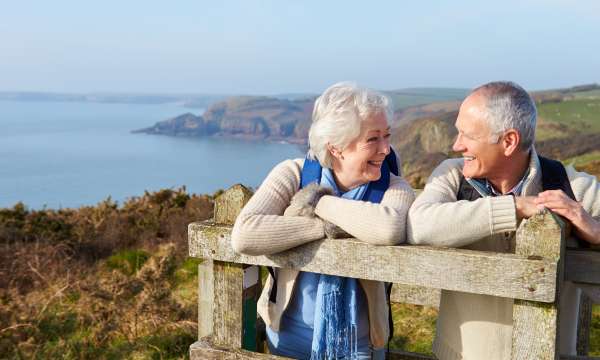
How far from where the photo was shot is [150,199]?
14.1m

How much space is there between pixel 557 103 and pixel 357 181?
94.8 ft

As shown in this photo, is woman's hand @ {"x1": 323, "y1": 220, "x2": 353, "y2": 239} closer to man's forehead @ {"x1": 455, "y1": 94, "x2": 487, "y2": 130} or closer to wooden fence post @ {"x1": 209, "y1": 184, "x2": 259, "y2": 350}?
wooden fence post @ {"x1": 209, "y1": 184, "x2": 259, "y2": 350}

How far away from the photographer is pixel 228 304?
10.2ft

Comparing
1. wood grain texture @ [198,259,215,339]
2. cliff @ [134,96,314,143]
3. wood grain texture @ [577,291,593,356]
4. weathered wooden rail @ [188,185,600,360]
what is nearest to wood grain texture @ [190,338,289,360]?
weathered wooden rail @ [188,185,600,360]

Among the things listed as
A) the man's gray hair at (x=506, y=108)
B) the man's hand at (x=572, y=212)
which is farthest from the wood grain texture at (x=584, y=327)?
the man's gray hair at (x=506, y=108)

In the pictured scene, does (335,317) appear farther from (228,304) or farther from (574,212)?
(574,212)

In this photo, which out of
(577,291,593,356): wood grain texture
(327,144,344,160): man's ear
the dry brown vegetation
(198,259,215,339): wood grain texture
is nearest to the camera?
(327,144,344,160): man's ear

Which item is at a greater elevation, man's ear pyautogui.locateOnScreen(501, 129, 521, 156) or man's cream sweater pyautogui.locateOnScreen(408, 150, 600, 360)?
man's ear pyautogui.locateOnScreen(501, 129, 521, 156)

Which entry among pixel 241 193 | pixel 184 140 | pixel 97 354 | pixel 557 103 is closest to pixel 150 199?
pixel 97 354

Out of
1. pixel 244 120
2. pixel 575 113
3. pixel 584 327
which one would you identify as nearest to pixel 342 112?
pixel 584 327

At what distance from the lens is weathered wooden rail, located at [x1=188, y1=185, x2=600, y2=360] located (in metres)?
2.45

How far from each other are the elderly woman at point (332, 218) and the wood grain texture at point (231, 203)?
0.22 ft

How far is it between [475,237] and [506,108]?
61 centimetres

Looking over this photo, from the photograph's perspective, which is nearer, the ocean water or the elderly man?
the elderly man
